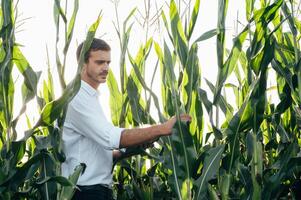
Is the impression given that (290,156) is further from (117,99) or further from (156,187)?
(117,99)

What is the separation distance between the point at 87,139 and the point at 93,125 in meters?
0.13

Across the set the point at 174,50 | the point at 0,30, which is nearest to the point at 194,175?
the point at 174,50

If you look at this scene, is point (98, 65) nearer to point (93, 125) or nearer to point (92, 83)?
point (92, 83)

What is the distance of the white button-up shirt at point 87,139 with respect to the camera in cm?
205

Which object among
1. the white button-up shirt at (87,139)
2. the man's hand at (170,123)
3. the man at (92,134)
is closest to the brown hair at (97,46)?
the man at (92,134)

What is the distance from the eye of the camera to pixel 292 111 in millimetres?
2311

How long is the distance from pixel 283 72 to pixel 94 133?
31.3 inches

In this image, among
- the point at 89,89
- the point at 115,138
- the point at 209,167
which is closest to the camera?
the point at 209,167

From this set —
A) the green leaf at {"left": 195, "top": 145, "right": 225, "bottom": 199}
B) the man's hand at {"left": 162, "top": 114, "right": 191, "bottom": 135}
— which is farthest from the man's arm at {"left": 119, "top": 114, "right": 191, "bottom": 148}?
the green leaf at {"left": 195, "top": 145, "right": 225, "bottom": 199}

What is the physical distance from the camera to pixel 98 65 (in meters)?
2.14

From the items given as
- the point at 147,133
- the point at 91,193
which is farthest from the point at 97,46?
the point at 91,193

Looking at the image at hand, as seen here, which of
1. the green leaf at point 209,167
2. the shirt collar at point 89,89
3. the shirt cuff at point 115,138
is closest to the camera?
the green leaf at point 209,167

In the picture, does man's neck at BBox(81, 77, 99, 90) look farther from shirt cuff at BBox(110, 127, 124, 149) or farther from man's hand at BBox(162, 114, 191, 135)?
man's hand at BBox(162, 114, 191, 135)

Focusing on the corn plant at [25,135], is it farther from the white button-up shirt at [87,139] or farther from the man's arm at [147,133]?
the man's arm at [147,133]
